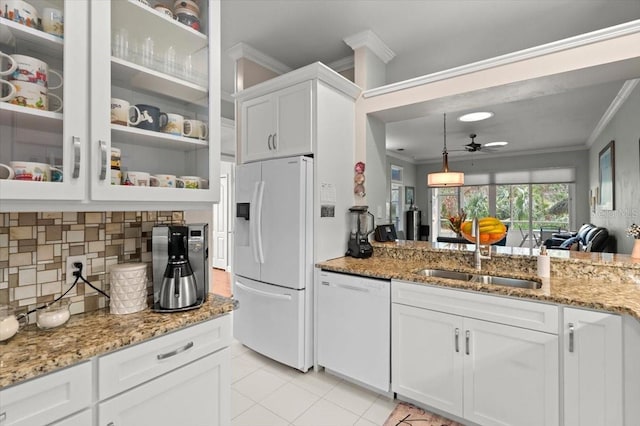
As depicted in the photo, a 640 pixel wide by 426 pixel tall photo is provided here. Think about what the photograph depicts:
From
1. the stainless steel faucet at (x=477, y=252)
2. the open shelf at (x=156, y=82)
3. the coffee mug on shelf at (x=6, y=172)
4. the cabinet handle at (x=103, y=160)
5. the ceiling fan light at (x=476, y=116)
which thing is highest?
the ceiling fan light at (x=476, y=116)

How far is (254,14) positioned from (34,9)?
5.92 ft

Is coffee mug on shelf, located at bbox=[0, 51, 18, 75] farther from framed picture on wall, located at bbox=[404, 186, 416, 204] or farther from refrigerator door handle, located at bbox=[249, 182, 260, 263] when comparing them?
framed picture on wall, located at bbox=[404, 186, 416, 204]

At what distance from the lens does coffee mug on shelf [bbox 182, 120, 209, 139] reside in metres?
1.48

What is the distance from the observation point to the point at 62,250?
4.29 feet

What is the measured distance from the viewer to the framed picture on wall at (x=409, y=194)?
8.75m

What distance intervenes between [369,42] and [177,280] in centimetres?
257

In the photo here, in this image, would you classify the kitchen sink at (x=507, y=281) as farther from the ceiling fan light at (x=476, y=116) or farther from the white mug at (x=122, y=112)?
the ceiling fan light at (x=476, y=116)

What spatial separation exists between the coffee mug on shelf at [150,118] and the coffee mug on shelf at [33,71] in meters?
0.28

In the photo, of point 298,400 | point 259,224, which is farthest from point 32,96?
point 298,400

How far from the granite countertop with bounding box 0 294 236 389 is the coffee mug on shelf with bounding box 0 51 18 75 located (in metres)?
0.88

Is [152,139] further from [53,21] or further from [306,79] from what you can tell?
[306,79]

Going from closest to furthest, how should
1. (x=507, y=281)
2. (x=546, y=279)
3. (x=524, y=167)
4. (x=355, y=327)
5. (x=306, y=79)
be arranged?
(x=546, y=279)
(x=507, y=281)
(x=355, y=327)
(x=306, y=79)
(x=524, y=167)

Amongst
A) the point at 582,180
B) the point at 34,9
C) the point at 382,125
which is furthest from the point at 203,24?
the point at 582,180

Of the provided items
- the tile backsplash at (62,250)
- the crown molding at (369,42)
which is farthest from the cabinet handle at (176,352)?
the crown molding at (369,42)
